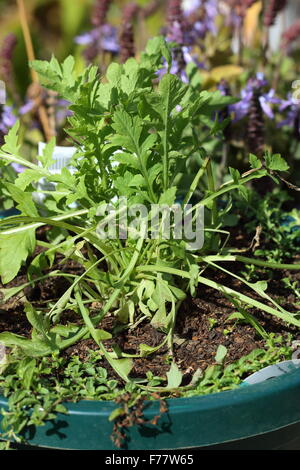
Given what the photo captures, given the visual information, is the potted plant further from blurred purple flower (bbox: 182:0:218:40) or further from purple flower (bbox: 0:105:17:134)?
blurred purple flower (bbox: 182:0:218:40)

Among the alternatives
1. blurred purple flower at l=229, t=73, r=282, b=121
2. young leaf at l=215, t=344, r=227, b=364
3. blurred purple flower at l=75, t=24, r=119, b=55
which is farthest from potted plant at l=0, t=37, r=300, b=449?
blurred purple flower at l=75, t=24, r=119, b=55

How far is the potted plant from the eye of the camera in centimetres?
80

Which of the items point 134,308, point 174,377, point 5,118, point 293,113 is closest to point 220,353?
point 174,377

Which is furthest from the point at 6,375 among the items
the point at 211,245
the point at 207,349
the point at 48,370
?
the point at 211,245

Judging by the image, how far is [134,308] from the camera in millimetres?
1063

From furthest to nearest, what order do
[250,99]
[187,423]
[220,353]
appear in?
1. [250,99]
2. [220,353]
3. [187,423]

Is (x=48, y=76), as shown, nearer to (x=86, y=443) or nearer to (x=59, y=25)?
(x=86, y=443)

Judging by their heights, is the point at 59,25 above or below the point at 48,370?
above

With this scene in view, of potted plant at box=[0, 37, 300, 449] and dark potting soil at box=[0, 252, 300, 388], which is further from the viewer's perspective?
dark potting soil at box=[0, 252, 300, 388]

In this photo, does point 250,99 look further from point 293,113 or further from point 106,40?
point 106,40

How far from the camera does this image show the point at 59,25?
4.17 m

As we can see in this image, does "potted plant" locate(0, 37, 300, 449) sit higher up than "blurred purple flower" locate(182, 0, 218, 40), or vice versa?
"blurred purple flower" locate(182, 0, 218, 40)

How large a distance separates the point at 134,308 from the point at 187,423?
0.98 feet
